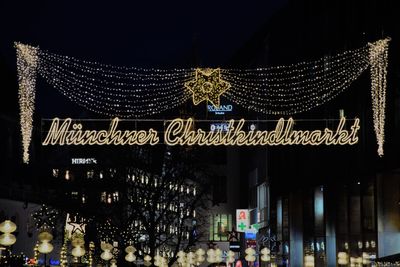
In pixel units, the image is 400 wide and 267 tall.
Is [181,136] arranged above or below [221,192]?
below

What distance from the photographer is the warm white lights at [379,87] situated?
42688 mm

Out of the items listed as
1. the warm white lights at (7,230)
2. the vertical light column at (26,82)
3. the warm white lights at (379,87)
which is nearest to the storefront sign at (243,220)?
the warm white lights at (379,87)

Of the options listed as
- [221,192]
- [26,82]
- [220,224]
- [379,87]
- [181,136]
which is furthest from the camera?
[220,224]

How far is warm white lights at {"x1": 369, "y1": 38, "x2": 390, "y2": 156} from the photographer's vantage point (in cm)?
4269

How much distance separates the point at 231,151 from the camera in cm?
12262

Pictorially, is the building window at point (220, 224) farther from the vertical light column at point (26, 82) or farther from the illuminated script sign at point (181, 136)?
the vertical light column at point (26, 82)

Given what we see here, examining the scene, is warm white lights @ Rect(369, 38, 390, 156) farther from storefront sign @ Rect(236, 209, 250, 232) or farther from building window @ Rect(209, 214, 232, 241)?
building window @ Rect(209, 214, 232, 241)

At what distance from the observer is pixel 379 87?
46.1 metres

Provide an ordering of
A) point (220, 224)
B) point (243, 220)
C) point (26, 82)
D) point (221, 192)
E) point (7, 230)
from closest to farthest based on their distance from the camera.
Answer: point (7, 230) → point (26, 82) → point (243, 220) → point (221, 192) → point (220, 224)

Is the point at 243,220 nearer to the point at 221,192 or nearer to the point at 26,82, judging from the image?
the point at 221,192

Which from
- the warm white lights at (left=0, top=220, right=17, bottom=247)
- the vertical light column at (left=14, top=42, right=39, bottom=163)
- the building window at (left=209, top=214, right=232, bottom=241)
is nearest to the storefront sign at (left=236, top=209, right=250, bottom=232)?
the building window at (left=209, top=214, right=232, bottom=241)

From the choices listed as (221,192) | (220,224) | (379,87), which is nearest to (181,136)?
(379,87)

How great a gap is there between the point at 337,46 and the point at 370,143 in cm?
884

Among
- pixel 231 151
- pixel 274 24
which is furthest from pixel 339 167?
pixel 231 151
